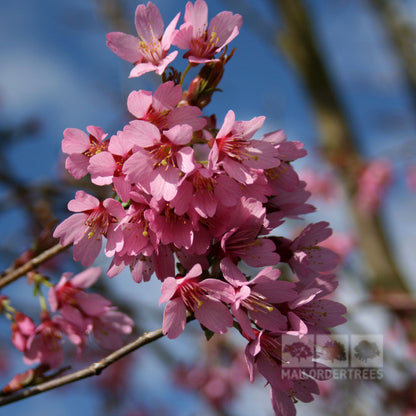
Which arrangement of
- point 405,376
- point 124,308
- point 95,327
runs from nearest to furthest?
1. point 95,327
2. point 124,308
3. point 405,376

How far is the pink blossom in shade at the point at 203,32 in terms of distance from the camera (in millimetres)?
1138

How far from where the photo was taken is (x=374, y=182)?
507 cm

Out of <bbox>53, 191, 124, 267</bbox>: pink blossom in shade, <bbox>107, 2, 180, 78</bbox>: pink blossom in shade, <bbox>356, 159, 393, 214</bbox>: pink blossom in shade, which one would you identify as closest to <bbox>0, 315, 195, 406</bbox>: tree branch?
<bbox>53, 191, 124, 267</bbox>: pink blossom in shade

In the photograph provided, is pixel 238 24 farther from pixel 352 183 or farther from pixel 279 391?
pixel 352 183

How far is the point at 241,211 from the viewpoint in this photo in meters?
1.01

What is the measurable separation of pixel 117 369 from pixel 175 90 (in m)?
6.10

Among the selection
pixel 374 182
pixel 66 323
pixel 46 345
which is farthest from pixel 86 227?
pixel 374 182

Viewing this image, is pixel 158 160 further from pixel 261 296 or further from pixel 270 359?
pixel 270 359

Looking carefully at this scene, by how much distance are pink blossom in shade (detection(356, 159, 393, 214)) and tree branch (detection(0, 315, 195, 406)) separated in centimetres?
456

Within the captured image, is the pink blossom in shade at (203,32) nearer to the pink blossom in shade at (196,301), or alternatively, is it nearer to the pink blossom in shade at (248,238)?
the pink blossom in shade at (248,238)

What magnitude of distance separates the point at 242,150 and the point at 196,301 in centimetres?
39

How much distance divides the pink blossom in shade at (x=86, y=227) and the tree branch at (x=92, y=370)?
25cm

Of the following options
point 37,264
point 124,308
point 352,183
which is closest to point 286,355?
point 37,264

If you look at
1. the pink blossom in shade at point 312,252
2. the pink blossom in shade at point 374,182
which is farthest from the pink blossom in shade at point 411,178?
the pink blossom in shade at point 312,252
